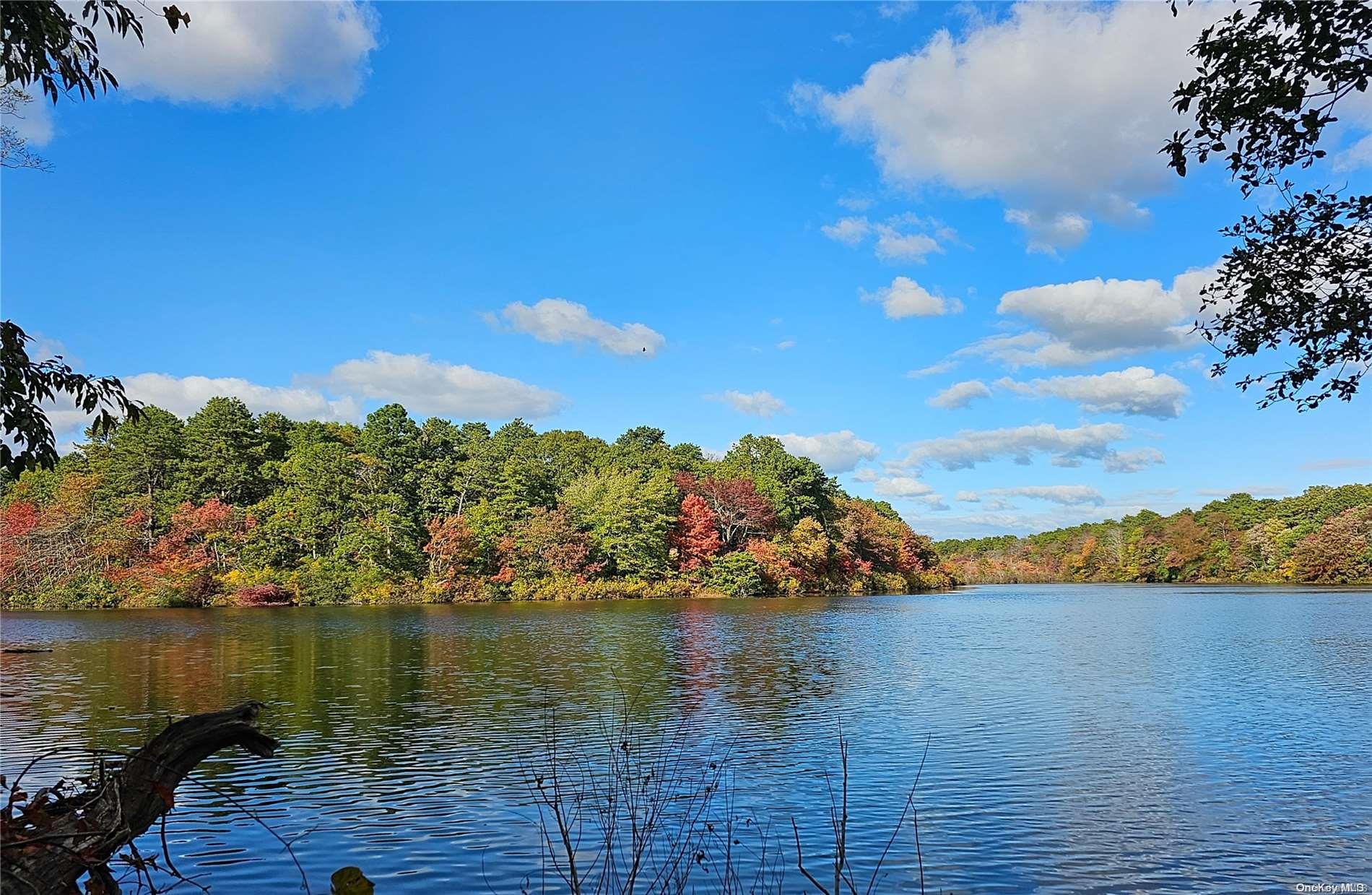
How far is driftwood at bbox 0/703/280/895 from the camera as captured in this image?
182 inches

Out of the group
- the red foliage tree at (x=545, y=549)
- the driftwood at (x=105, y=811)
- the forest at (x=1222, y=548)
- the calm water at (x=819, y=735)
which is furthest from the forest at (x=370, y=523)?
the driftwood at (x=105, y=811)

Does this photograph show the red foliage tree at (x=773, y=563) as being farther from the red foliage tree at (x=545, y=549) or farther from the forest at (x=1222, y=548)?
the forest at (x=1222, y=548)

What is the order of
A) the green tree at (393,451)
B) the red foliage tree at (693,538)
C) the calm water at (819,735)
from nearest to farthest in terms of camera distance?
the calm water at (819,735) < the green tree at (393,451) < the red foliage tree at (693,538)

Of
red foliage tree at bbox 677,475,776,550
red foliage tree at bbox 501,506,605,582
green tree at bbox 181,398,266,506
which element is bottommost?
red foliage tree at bbox 501,506,605,582

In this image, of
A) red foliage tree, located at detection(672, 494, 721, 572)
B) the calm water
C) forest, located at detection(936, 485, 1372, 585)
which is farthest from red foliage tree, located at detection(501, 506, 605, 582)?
forest, located at detection(936, 485, 1372, 585)

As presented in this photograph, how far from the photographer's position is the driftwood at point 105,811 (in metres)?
4.63

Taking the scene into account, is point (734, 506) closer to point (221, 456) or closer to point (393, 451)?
point (393, 451)

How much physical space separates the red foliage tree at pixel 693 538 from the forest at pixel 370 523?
13 centimetres

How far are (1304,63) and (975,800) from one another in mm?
9113

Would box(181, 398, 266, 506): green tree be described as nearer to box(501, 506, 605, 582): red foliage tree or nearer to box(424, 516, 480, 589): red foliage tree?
box(424, 516, 480, 589): red foliage tree

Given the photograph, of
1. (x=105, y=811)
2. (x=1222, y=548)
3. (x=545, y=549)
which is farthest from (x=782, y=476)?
(x=105, y=811)

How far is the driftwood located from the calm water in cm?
400

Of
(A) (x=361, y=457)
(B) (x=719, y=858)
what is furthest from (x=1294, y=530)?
(B) (x=719, y=858)

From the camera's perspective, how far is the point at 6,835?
4543mm
